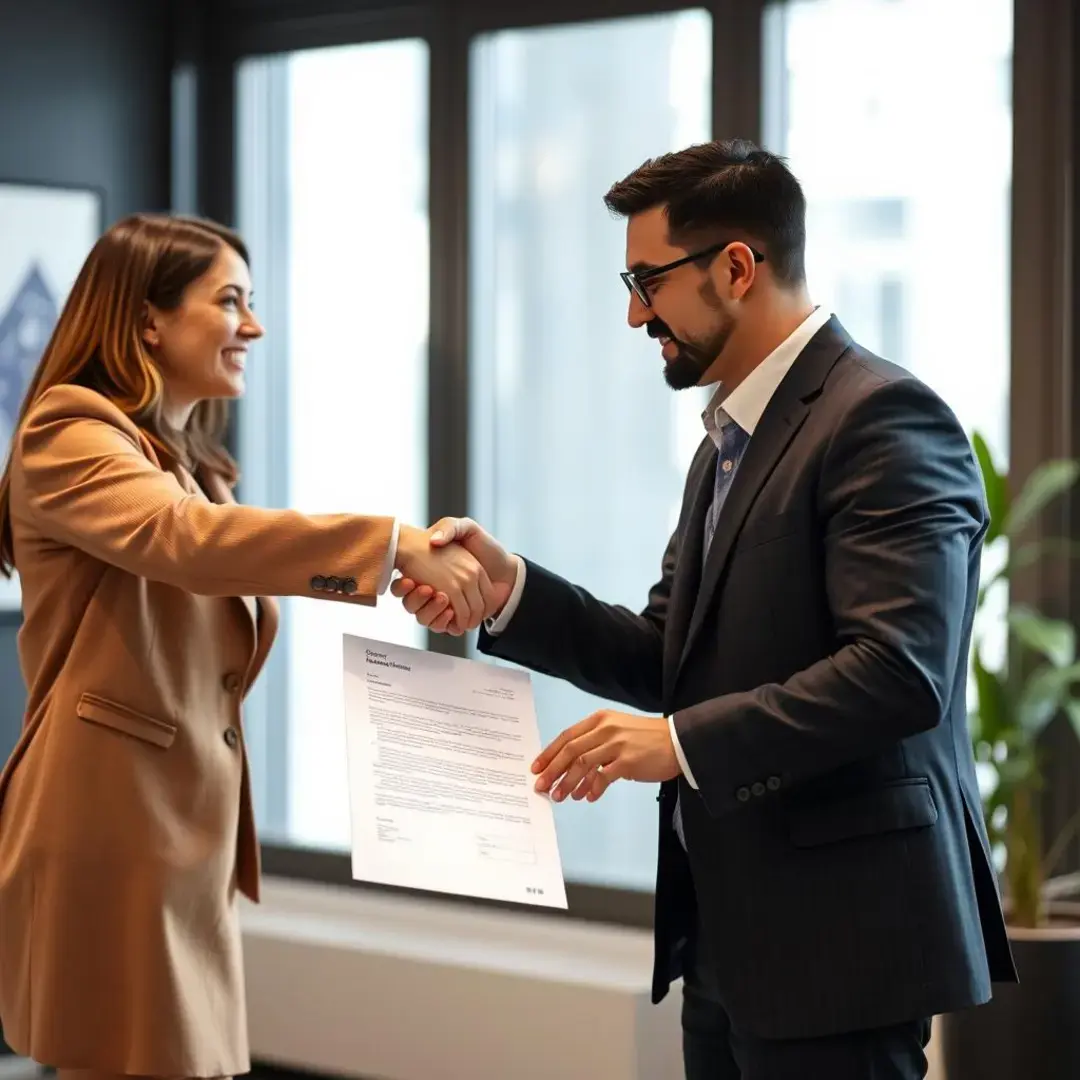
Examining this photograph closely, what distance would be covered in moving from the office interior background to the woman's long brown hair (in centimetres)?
164

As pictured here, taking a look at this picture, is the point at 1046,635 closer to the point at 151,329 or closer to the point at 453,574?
the point at 453,574

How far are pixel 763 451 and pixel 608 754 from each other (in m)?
0.38

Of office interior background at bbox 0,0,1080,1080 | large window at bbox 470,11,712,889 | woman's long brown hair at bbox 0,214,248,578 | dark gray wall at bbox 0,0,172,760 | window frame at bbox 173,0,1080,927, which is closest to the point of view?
woman's long brown hair at bbox 0,214,248,578

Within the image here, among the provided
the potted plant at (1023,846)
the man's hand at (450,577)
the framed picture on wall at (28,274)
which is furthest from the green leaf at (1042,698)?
the framed picture on wall at (28,274)

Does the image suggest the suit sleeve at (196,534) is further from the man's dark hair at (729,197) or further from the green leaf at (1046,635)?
the green leaf at (1046,635)

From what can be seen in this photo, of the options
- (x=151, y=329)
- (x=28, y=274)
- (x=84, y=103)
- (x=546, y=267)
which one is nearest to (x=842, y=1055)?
(x=151, y=329)

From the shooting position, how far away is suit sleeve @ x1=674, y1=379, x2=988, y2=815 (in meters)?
1.71

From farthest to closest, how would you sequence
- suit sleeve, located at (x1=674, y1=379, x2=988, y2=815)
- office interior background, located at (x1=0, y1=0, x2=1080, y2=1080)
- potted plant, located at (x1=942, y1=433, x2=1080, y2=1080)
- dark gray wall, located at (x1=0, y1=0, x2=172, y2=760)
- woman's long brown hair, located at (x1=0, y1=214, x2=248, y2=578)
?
1. dark gray wall, located at (x1=0, y1=0, x2=172, y2=760)
2. office interior background, located at (x1=0, y1=0, x2=1080, y2=1080)
3. potted plant, located at (x1=942, y1=433, x2=1080, y2=1080)
4. woman's long brown hair, located at (x1=0, y1=214, x2=248, y2=578)
5. suit sleeve, located at (x1=674, y1=379, x2=988, y2=815)

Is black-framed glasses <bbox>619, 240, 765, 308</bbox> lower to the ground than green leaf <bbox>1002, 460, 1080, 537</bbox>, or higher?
higher

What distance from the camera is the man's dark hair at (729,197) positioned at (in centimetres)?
194

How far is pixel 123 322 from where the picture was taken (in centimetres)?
236

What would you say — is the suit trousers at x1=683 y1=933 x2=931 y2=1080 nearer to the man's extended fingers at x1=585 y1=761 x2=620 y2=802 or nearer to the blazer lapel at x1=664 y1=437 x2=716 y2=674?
the man's extended fingers at x1=585 y1=761 x2=620 y2=802

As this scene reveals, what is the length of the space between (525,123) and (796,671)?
8.40 ft

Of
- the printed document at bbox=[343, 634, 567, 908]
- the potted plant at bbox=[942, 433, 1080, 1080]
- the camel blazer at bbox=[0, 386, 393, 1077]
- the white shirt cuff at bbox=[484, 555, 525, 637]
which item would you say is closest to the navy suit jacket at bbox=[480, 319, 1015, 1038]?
the printed document at bbox=[343, 634, 567, 908]
